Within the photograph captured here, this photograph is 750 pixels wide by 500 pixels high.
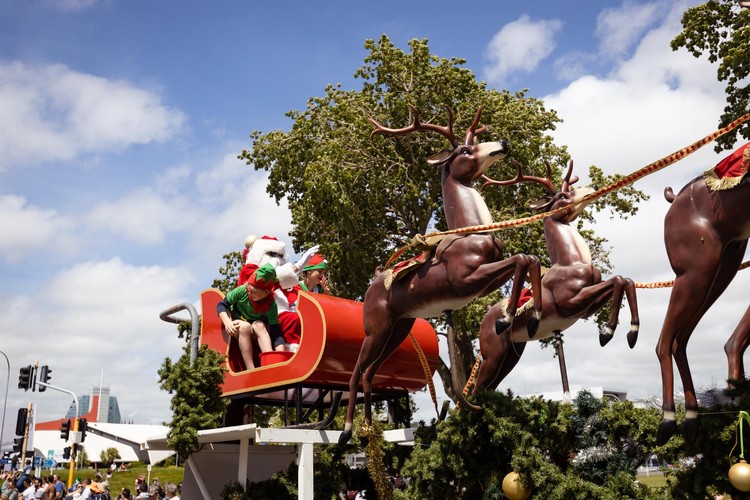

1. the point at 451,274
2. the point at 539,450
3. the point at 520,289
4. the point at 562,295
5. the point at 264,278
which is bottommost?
the point at 539,450

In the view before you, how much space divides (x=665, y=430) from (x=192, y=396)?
647 cm

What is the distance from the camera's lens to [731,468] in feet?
16.4

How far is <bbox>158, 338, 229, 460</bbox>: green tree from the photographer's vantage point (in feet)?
31.5

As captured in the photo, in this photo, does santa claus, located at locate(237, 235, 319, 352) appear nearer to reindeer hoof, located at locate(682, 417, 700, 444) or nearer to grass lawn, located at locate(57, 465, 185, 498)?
reindeer hoof, located at locate(682, 417, 700, 444)

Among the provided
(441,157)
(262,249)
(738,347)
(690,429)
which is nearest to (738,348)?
(738,347)

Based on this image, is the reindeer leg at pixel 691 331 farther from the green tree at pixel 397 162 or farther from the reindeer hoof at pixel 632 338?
the green tree at pixel 397 162

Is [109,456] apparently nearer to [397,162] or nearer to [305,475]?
[397,162]

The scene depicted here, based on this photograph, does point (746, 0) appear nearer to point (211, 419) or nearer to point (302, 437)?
point (302, 437)

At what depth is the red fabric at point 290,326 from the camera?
10875 millimetres

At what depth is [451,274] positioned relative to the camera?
703 centimetres

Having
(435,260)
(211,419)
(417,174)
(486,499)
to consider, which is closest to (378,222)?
(417,174)

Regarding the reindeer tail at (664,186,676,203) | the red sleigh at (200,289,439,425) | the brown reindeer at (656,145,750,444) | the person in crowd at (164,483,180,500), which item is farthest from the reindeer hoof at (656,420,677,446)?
the person in crowd at (164,483,180,500)

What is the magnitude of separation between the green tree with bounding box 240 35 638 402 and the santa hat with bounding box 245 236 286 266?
20.3 ft

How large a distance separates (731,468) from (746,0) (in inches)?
152
